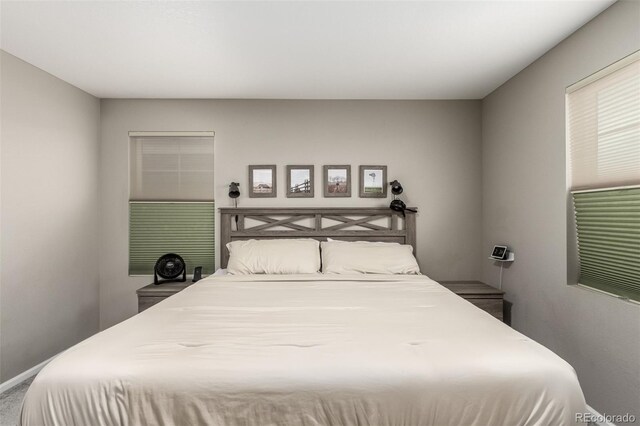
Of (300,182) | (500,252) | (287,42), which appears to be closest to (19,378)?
(300,182)

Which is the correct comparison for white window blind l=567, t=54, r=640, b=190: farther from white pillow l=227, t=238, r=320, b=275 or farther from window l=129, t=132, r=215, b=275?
window l=129, t=132, r=215, b=275

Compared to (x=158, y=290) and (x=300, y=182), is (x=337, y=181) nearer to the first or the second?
(x=300, y=182)

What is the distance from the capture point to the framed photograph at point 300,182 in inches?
153

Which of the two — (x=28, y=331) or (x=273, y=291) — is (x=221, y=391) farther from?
(x=28, y=331)

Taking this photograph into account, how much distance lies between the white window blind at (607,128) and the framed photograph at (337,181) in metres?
2.00

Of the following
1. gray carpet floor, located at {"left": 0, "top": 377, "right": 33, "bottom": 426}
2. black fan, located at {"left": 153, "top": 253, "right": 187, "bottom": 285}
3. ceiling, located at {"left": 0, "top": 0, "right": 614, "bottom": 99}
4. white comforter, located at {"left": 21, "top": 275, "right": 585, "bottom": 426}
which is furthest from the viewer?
black fan, located at {"left": 153, "top": 253, "right": 187, "bottom": 285}

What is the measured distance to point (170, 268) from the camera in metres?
3.62

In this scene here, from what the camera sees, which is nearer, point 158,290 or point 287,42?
point 287,42

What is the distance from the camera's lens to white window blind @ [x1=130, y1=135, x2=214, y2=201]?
3.88 meters

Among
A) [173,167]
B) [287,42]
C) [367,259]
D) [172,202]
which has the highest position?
[287,42]

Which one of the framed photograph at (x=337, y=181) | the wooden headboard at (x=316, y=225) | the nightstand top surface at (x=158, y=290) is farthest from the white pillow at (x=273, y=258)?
the framed photograph at (x=337, y=181)

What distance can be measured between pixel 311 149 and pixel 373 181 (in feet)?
2.48

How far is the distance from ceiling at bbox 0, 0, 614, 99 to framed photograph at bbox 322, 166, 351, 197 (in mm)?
805

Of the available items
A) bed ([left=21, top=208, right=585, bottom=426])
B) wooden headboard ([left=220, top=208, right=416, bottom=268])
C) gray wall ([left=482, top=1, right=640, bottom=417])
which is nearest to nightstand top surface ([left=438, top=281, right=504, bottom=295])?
gray wall ([left=482, top=1, right=640, bottom=417])
